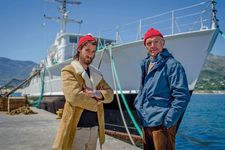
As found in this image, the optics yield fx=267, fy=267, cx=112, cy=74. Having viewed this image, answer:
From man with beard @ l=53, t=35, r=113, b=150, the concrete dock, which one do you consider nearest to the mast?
the concrete dock

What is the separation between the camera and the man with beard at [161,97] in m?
2.13

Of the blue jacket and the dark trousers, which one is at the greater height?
the blue jacket

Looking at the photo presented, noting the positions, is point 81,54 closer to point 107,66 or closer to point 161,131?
point 161,131

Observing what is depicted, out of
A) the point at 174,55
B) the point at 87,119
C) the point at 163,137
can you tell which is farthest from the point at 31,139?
the point at 174,55

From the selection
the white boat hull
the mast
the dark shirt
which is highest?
the mast

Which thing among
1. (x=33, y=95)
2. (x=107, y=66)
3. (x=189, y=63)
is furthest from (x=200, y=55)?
(x=33, y=95)

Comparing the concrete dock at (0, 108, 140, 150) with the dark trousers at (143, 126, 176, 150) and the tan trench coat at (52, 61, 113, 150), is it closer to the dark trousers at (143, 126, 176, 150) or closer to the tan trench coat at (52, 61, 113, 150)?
the dark trousers at (143, 126, 176, 150)

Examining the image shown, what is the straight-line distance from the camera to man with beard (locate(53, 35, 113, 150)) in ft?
7.14

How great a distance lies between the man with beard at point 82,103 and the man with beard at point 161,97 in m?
0.38

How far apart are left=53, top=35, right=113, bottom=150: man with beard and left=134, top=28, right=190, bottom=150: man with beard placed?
376mm

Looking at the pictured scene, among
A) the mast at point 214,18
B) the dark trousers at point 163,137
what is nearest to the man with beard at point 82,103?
the dark trousers at point 163,137

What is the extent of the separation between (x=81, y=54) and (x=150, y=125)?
846 millimetres

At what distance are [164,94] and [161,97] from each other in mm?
35

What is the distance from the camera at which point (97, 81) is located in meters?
2.39
